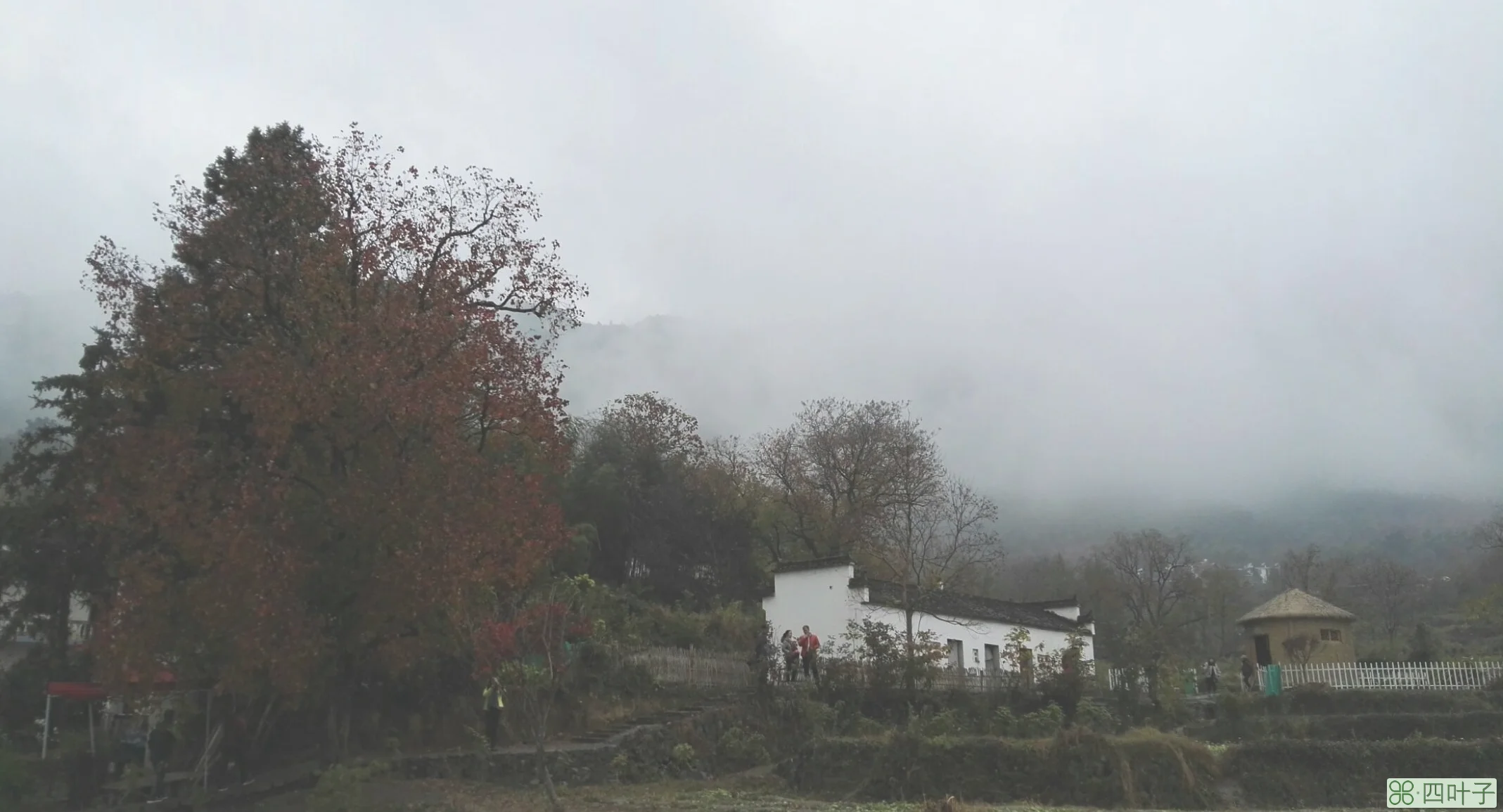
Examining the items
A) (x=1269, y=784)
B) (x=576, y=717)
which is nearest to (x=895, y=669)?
(x=576, y=717)

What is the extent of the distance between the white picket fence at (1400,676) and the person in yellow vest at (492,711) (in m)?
16.9

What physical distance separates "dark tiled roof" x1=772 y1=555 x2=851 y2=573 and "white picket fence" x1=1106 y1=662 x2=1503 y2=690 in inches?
317

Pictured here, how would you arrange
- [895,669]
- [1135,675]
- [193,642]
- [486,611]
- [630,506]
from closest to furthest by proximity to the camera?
[193,642], [486,611], [895,669], [1135,675], [630,506]

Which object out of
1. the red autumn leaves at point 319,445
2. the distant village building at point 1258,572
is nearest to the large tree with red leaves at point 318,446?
the red autumn leaves at point 319,445

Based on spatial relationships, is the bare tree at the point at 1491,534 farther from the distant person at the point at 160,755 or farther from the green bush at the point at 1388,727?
the distant person at the point at 160,755

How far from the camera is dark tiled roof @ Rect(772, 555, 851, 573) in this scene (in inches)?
1238

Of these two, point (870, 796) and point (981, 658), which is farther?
point (981, 658)

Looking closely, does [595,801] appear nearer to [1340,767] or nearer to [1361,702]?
[1340,767]

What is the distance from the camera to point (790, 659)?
2611 centimetres

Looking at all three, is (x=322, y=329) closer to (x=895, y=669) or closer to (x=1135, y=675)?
(x=895, y=669)

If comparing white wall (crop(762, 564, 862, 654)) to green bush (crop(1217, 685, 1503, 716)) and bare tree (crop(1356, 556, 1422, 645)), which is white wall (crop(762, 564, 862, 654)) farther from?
bare tree (crop(1356, 556, 1422, 645))

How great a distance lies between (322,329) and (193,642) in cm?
574

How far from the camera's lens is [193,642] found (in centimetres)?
1794

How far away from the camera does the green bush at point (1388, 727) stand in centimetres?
2344
